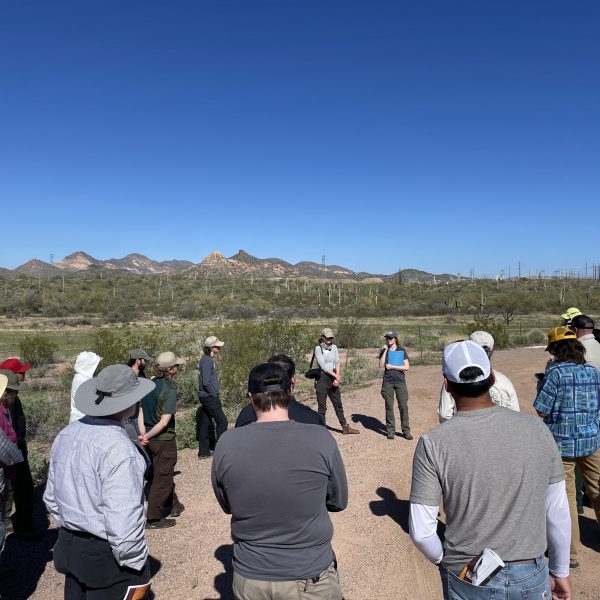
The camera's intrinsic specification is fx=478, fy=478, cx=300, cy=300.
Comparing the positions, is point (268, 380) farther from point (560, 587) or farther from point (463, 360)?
point (560, 587)

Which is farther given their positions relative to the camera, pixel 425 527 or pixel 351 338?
pixel 351 338

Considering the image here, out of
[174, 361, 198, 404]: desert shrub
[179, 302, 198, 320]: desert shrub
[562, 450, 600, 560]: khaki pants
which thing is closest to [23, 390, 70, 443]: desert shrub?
[174, 361, 198, 404]: desert shrub

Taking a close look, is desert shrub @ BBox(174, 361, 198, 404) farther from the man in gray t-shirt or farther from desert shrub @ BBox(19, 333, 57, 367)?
the man in gray t-shirt

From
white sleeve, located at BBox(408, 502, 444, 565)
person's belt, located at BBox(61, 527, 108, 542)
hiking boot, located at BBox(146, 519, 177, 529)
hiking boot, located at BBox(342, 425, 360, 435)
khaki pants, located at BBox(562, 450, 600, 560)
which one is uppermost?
white sleeve, located at BBox(408, 502, 444, 565)

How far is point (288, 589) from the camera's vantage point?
2.22 metres

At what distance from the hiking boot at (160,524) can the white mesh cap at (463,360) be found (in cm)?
424

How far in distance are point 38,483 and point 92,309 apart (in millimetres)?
39855

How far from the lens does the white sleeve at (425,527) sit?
2047 millimetres

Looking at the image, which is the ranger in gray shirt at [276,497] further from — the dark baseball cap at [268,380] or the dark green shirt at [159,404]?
Answer: the dark green shirt at [159,404]

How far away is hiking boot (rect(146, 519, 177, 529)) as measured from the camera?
5.12 m

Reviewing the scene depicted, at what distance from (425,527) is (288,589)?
0.72 metres

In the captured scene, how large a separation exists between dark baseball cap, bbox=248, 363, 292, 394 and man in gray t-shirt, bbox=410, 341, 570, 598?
71 cm

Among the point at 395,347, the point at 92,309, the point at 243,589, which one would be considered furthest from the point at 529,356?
the point at 92,309

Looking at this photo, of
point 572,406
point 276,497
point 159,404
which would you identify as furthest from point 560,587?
point 159,404
